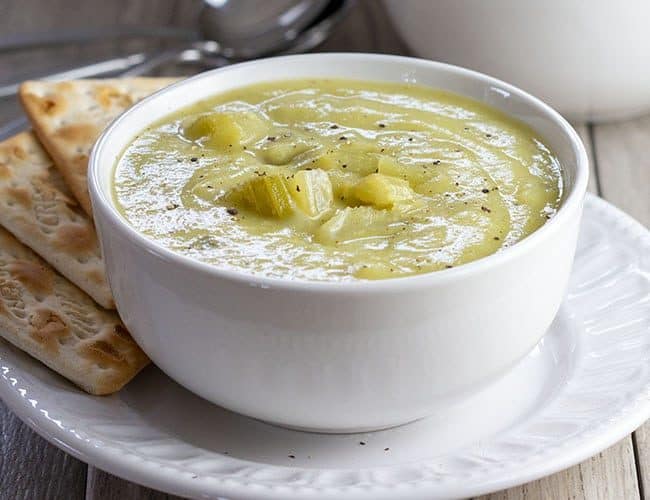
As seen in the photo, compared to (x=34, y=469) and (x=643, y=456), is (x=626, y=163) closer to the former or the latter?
(x=643, y=456)

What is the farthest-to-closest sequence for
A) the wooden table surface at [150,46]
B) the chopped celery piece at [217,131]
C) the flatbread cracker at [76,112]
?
the flatbread cracker at [76,112]
the chopped celery piece at [217,131]
the wooden table surface at [150,46]

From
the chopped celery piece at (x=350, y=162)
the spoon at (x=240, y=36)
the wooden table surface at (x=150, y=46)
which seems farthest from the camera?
the spoon at (x=240, y=36)

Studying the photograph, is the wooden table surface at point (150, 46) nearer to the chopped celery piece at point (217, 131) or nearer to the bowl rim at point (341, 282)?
the bowl rim at point (341, 282)

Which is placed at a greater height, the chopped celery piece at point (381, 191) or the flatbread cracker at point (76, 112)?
the chopped celery piece at point (381, 191)

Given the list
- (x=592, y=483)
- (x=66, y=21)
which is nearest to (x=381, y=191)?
(x=592, y=483)

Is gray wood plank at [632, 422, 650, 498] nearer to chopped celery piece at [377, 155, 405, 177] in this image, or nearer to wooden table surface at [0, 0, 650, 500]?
wooden table surface at [0, 0, 650, 500]

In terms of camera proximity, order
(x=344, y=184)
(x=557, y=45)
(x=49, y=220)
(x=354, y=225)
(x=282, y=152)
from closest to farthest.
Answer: (x=354, y=225) < (x=344, y=184) < (x=282, y=152) < (x=49, y=220) < (x=557, y=45)

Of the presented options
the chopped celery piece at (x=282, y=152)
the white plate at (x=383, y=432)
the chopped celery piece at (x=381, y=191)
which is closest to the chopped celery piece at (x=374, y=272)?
the chopped celery piece at (x=381, y=191)
